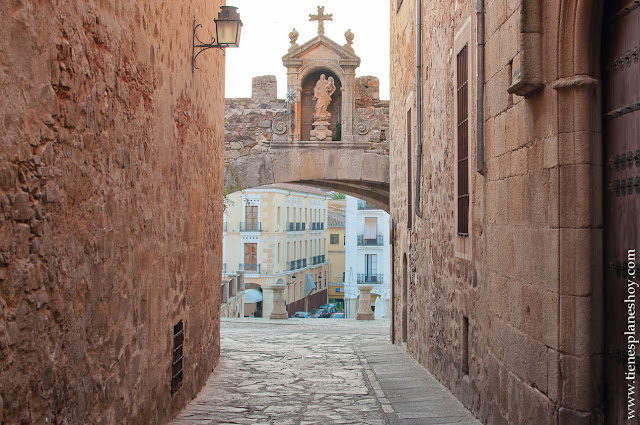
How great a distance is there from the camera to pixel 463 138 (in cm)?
679

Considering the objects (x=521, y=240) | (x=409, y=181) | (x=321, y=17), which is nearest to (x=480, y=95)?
(x=521, y=240)

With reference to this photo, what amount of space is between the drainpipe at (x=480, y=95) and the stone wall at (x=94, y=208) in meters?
2.41

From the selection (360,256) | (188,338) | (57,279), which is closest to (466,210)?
(188,338)

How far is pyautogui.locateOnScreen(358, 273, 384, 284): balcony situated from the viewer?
38.6 metres

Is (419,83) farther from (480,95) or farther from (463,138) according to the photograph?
(480,95)

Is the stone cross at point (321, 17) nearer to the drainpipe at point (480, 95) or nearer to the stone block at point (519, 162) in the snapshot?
the drainpipe at point (480, 95)

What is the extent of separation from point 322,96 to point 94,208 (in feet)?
40.5

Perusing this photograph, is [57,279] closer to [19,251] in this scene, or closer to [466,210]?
[19,251]

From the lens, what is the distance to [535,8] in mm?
4234

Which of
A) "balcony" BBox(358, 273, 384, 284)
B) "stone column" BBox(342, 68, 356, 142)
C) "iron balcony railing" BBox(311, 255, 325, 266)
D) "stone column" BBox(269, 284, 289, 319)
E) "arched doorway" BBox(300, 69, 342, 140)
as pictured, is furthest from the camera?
"iron balcony railing" BBox(311, 255, 325, 266)

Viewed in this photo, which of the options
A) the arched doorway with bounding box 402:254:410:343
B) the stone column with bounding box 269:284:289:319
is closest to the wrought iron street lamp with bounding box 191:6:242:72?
the arched doorway with bounding box 402:254:410:343

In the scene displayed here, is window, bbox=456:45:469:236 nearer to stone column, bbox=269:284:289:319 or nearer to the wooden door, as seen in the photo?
the wooden door

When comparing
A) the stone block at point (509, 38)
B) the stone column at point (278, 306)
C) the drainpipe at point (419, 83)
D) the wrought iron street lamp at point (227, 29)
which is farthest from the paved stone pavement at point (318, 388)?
the stone column at point (278, 306)

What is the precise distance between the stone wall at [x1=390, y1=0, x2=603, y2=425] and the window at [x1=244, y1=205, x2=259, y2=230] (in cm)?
3231
